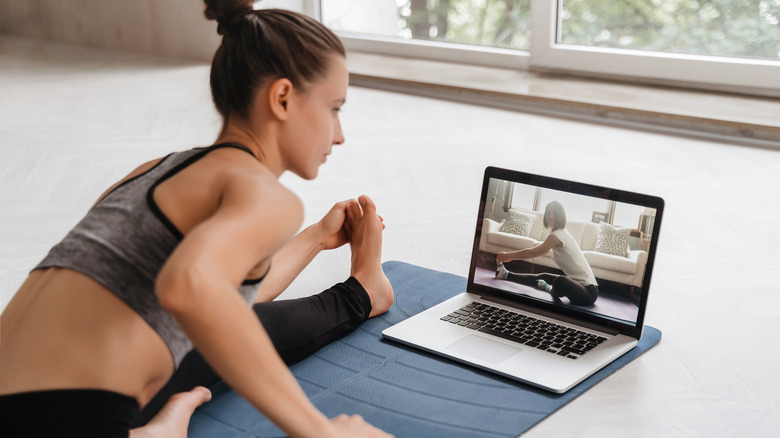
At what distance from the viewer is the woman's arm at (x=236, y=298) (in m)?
0.88

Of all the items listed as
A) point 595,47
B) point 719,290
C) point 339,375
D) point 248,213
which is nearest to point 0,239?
point 339,375

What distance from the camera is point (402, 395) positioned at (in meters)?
1.49

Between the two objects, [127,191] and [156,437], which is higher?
[127,191]

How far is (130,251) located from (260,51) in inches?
12.0

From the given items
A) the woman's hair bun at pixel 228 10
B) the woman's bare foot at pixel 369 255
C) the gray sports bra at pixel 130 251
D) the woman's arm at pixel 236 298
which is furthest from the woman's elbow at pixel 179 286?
the woman's bare foot at pixel 369 255

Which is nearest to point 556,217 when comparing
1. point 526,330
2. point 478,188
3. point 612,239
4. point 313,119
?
point 612,239

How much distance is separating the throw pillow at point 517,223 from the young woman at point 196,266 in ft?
2.02

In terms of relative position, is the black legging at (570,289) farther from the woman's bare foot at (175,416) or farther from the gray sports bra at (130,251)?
the gray sports bra at (130,251)

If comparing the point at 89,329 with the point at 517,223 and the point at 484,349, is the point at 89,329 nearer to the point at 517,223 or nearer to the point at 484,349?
the point at 484,349

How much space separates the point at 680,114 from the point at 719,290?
1.47m

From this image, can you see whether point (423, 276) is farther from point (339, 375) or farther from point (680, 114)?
point (680, 114)

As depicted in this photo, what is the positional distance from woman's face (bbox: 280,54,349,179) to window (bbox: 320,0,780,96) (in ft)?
9.08

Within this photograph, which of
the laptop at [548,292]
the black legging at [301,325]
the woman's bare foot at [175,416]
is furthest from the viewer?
the laptop at [548,292]

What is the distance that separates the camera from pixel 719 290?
6.47ft
